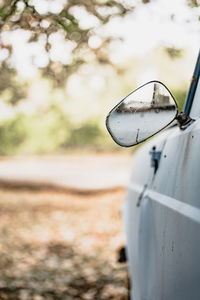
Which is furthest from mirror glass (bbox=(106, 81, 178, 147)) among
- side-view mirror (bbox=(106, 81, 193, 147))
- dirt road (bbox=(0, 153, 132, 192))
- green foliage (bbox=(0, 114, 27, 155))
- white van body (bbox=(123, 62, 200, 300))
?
green foliage (bbox=(0, 114, 27, 155))

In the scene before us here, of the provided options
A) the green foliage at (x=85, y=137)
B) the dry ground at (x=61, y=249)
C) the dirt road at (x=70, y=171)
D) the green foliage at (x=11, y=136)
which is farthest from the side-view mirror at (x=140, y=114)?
the green foliage at (x=85, y=137)

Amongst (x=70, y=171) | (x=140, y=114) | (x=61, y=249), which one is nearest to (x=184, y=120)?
(x=140, y=114)

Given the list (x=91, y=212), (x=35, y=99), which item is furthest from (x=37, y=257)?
(x=35, y=99)

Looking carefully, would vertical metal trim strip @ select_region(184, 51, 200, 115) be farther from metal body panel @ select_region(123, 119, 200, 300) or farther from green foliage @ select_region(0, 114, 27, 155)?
green foliage @ select_region(0, 114, 27, 155)

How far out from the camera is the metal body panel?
131cm

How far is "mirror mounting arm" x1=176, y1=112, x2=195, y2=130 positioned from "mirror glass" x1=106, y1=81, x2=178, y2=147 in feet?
0.27

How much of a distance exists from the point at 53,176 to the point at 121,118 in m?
14.2

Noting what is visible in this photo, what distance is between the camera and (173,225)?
1.55m

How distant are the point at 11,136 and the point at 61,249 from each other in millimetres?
12617

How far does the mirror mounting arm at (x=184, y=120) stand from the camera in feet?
5.47

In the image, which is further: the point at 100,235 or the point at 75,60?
the point at 100,235

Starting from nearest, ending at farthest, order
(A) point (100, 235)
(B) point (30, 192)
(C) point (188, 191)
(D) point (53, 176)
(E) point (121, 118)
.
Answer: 1. (C) point (188, 191)
2. (E) point (121, 118)
3. (A) point (100, 235)
4. (B) point (30, 192)
5. (D) point (53, 176)

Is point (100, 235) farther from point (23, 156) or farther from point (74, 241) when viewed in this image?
point (23, 156)

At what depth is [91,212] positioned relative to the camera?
1085 cm
